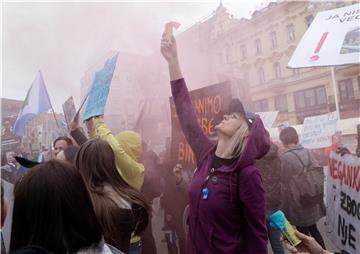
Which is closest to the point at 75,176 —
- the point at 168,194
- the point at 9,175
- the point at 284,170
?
the point at 168,194

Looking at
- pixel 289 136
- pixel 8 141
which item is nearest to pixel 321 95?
pixel 289 136

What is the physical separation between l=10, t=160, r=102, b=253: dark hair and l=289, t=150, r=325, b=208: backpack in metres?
2.63

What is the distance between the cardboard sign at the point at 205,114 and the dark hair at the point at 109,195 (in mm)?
1074

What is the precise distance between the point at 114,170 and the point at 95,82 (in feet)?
4.14

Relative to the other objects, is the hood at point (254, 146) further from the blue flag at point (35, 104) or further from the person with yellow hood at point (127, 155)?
the blue flag at point (35, 104)

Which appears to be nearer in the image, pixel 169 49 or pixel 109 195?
pixel 109 195

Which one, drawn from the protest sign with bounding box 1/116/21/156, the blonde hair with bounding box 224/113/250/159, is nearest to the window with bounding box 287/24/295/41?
the protest sign with bounding box 1/116/21/156

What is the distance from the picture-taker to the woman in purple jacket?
157 centimetres

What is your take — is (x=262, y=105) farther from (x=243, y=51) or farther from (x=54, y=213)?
(x=54, y=213)

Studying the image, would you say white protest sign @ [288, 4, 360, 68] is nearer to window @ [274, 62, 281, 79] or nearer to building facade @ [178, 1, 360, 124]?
building facade @ [178, 1, 360, 124]

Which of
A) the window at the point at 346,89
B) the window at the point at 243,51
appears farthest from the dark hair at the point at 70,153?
the window at the point at 346,89

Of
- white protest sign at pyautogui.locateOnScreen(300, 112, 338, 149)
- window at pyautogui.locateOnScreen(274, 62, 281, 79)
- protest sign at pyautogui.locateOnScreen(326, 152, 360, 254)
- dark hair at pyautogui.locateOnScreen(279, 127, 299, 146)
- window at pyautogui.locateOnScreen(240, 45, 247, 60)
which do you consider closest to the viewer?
protest sign at pyautogui.locateOnScreen(326, 152, 360, 254)

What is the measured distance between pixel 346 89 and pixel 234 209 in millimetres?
21544

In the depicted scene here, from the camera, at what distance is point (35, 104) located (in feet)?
12.5
